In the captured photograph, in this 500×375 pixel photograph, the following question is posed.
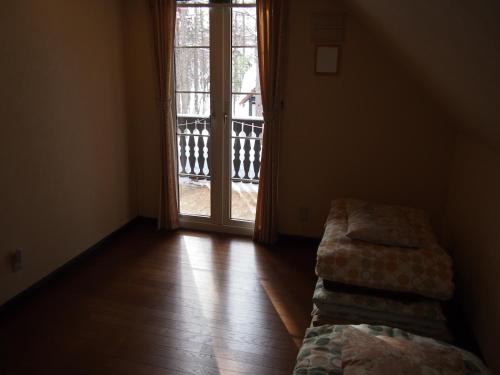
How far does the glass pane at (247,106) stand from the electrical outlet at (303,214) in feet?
3.00

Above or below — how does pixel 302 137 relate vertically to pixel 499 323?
above

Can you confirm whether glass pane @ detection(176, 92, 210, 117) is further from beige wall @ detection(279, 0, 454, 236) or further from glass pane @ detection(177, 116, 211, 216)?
beige wall @ detection(279, 0, 454, 236)

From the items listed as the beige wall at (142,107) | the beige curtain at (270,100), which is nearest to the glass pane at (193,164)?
the beige wall at (142,107)

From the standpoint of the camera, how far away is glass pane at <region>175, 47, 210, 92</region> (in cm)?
361

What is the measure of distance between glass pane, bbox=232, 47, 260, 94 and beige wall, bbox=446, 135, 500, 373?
1.72 metres

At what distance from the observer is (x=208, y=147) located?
3.81 m

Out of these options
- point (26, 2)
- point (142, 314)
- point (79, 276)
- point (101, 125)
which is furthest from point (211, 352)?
point (26, 2)

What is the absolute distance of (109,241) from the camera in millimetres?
3674

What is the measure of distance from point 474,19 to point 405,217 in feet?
6.02

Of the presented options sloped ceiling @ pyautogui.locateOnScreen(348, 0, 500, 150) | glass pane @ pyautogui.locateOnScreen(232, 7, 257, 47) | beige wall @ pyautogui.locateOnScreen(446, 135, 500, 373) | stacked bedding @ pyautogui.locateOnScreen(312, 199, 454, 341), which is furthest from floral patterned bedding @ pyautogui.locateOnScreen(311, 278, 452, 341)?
glass pane @ pyautogui.locateOnScreen(232, 7, 257, 47)

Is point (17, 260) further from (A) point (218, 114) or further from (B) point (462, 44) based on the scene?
(B) point (462, 44)

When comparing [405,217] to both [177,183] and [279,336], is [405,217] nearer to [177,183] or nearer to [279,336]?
[279,336]

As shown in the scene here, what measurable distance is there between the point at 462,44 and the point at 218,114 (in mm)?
2588

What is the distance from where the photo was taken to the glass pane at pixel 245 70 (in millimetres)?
3496
